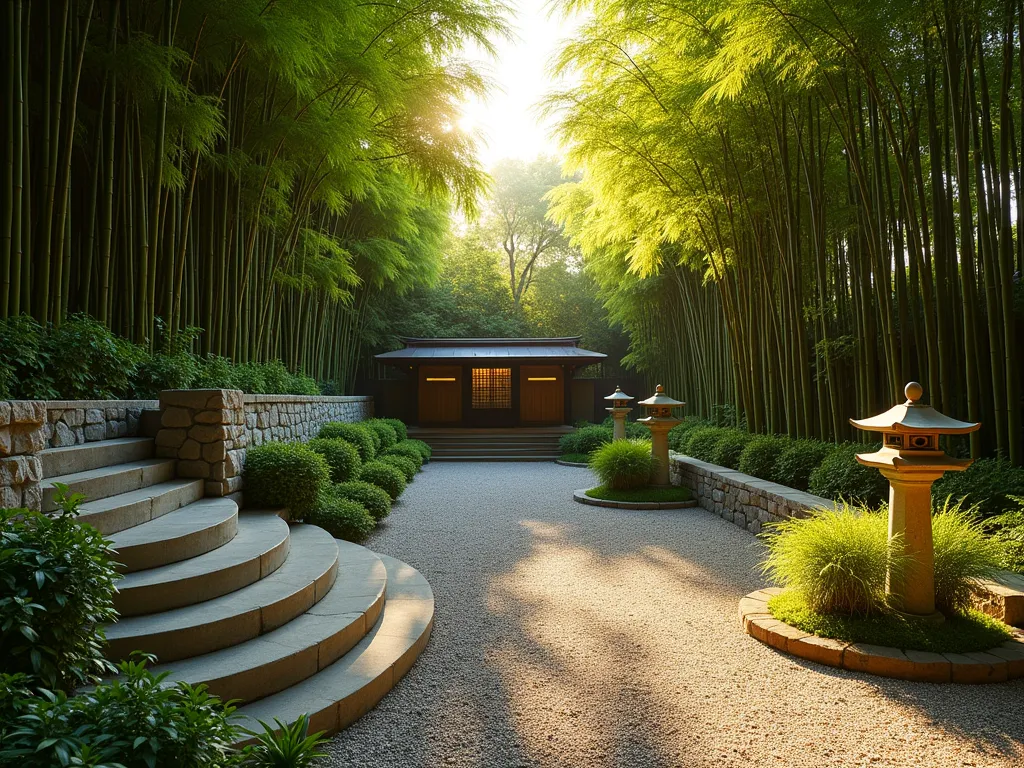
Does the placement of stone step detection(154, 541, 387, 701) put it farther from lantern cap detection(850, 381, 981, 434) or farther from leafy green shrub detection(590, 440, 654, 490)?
leafy green shrub detection(590, 440, 654, 490)

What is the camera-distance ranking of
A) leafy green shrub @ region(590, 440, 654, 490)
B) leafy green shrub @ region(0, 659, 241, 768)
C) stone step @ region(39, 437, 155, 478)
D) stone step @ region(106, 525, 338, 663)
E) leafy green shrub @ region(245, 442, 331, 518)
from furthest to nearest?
leafy green shrub @ region(590, 440, 654, 490)
leafy green shrub @ region(245, 442, 331, 518)
stone step @ region(39, 437, 155, 478)
stone step @ region(106, 525, 338, 663)
leafy green shrub @ region(0, 659, 241, 768)

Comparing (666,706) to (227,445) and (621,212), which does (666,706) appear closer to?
(227,445)

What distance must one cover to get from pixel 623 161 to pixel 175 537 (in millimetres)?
5671

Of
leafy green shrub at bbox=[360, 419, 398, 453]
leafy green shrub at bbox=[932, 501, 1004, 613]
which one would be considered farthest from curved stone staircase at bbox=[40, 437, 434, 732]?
leafy green shrub at bbox=[360, 419, 398, 453]

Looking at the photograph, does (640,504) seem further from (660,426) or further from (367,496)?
(367,496)

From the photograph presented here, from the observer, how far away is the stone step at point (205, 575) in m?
2.30

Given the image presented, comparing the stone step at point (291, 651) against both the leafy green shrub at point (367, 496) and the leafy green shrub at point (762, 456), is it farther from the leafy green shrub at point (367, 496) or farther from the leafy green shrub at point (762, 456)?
the leafy green shrub at point (762, 456)

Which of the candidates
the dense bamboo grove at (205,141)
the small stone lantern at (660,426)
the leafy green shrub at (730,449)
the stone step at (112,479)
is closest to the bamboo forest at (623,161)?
the dense bamboo grove at (205,141)

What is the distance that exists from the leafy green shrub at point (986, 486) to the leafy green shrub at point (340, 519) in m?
3.85

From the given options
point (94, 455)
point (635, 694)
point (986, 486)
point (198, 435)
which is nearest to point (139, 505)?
point (94, 455)

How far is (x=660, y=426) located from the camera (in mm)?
7051

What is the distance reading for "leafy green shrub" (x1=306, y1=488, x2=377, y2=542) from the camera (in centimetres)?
454

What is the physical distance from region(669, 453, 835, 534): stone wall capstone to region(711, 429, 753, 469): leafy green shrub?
0.14 metres

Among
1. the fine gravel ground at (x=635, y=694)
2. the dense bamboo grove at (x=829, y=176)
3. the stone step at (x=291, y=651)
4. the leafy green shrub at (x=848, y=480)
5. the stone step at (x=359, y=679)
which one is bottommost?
the fine gravel ground at (x=635, y=694)
